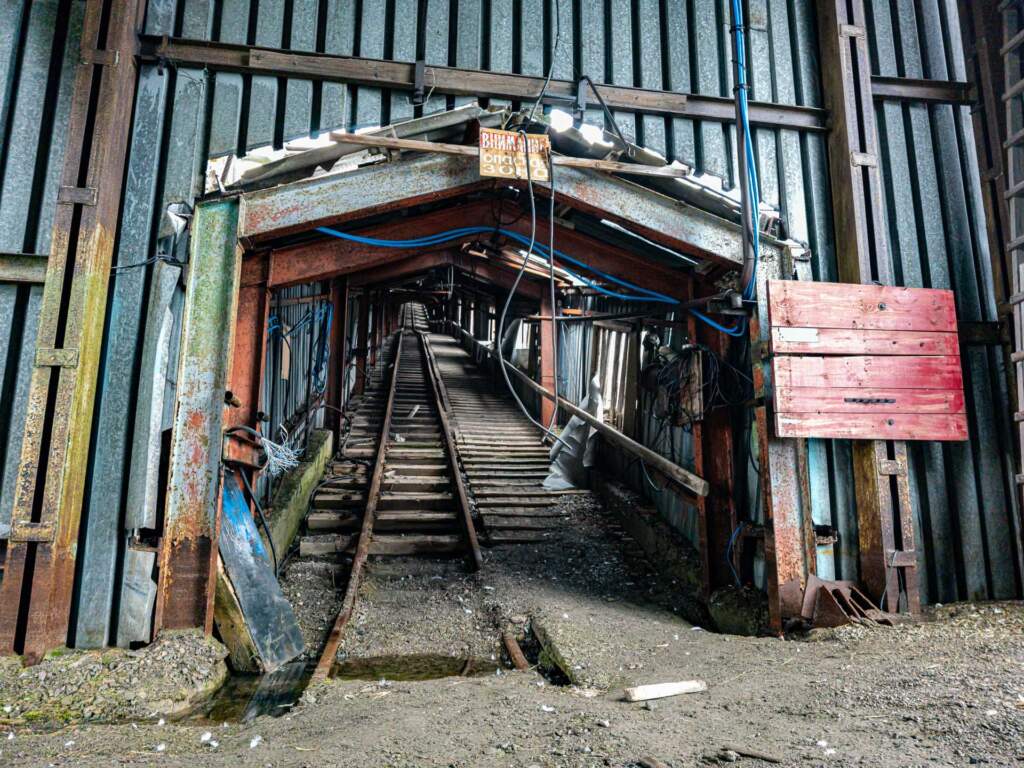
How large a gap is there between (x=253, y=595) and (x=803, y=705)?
148 inches

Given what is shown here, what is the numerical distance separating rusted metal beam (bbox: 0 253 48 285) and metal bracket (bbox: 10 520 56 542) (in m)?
1.64

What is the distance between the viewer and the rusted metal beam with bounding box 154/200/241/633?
418 centimetres

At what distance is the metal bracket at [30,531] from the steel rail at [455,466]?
391 centimetres

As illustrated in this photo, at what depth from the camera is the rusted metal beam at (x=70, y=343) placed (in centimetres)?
381

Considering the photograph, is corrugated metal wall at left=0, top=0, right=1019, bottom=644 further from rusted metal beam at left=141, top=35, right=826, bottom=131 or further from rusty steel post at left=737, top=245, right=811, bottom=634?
rusty steel post at left=737, top=245, right=811, bottom=634

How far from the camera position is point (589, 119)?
5.13 metres

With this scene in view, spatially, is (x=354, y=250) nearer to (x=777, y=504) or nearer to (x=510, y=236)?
(x=510, y=236)

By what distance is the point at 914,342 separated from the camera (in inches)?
187

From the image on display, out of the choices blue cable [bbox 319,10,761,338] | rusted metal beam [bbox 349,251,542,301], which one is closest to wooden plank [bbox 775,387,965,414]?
blue cable [bbox 319,10,761,338]

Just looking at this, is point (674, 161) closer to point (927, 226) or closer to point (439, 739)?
point (927, 226)

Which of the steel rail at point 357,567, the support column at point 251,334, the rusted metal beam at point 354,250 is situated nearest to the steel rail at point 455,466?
the steel rail at point 357,567

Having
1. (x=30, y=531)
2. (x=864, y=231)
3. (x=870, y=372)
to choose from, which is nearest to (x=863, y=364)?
(x=870, y=372)

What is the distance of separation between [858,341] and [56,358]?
5.76m

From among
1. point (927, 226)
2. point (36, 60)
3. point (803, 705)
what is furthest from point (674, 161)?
point (36, 60)
